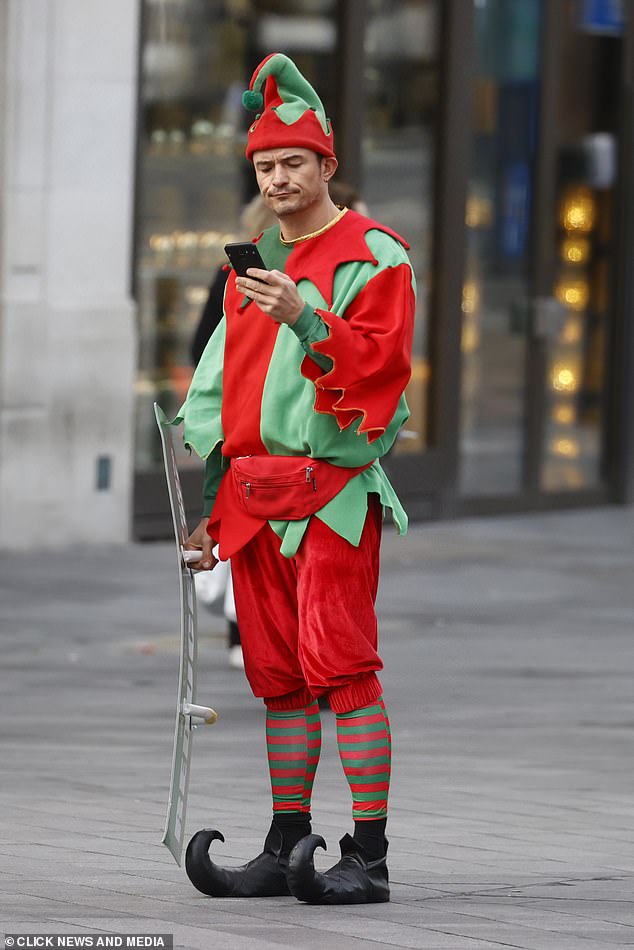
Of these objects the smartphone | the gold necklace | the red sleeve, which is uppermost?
the gold necklace

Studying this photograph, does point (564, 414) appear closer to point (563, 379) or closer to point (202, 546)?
point (563, 379)

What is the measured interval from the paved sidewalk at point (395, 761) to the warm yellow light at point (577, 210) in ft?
11.9

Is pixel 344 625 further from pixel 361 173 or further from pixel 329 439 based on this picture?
pixel 361 173

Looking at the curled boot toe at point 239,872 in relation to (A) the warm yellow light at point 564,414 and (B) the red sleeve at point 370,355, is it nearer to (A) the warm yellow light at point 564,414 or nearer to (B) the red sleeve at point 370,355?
(B) the red sleeve at point 370,355

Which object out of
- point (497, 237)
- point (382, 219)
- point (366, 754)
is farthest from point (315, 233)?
point (497, 237)

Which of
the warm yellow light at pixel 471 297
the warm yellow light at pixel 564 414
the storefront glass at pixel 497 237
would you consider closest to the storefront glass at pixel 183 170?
the storefront glass at pixel 497 237

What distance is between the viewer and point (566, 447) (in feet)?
51.9

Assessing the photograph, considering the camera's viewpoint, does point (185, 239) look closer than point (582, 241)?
Yes

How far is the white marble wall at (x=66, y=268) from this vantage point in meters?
12.1

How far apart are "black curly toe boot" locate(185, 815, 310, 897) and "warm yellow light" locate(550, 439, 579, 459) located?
10708 millimetres

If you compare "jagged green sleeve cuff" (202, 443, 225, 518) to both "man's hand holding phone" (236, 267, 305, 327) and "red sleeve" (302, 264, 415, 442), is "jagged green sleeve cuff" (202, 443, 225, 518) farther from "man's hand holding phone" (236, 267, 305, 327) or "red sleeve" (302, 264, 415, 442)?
"man's hand holding phone" (236, 267, 305, 327)

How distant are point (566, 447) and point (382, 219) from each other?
2.52 m

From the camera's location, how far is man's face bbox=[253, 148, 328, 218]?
498 centimetres

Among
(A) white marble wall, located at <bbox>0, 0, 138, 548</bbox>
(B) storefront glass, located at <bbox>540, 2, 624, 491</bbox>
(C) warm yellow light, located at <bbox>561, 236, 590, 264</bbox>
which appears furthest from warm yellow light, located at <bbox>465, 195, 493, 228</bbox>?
(A) white marble wall, located at <bbox>0, 0, 138, 548</bbox>
